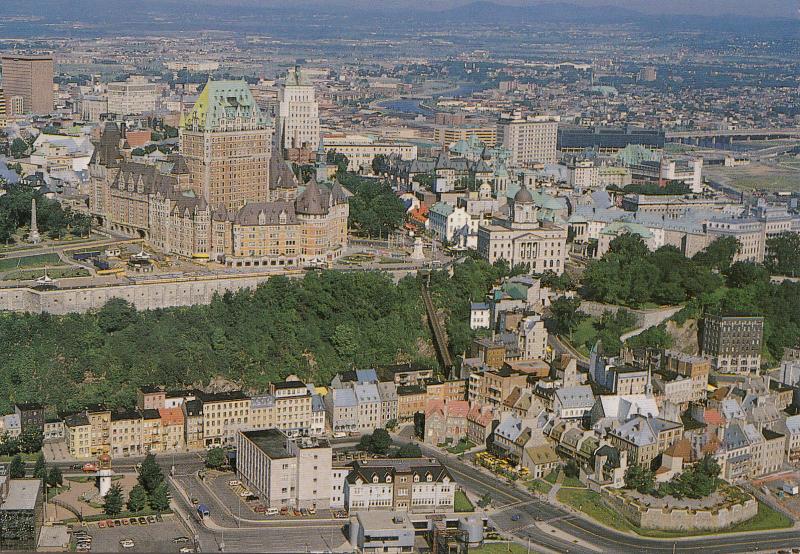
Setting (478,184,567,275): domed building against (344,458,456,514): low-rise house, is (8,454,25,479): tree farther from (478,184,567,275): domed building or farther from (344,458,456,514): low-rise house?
(478,184,567,275): domed building

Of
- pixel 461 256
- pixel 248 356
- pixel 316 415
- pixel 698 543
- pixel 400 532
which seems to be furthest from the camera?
A: pixel 461 256

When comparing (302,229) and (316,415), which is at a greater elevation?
(302,229)

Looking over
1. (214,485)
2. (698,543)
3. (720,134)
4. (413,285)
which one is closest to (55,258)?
(413,285)

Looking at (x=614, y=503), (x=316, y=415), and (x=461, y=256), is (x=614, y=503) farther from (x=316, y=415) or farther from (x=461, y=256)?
(x=461, y=256)

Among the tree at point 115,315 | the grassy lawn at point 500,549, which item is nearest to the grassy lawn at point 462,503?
the grassy lawn at point 500,549

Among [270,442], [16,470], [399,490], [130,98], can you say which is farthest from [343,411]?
[130,98]

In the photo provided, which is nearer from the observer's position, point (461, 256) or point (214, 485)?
point (214, 485)

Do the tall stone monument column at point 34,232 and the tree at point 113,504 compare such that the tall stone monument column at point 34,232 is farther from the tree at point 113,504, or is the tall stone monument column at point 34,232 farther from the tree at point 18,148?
A: the tree at point 18,148
